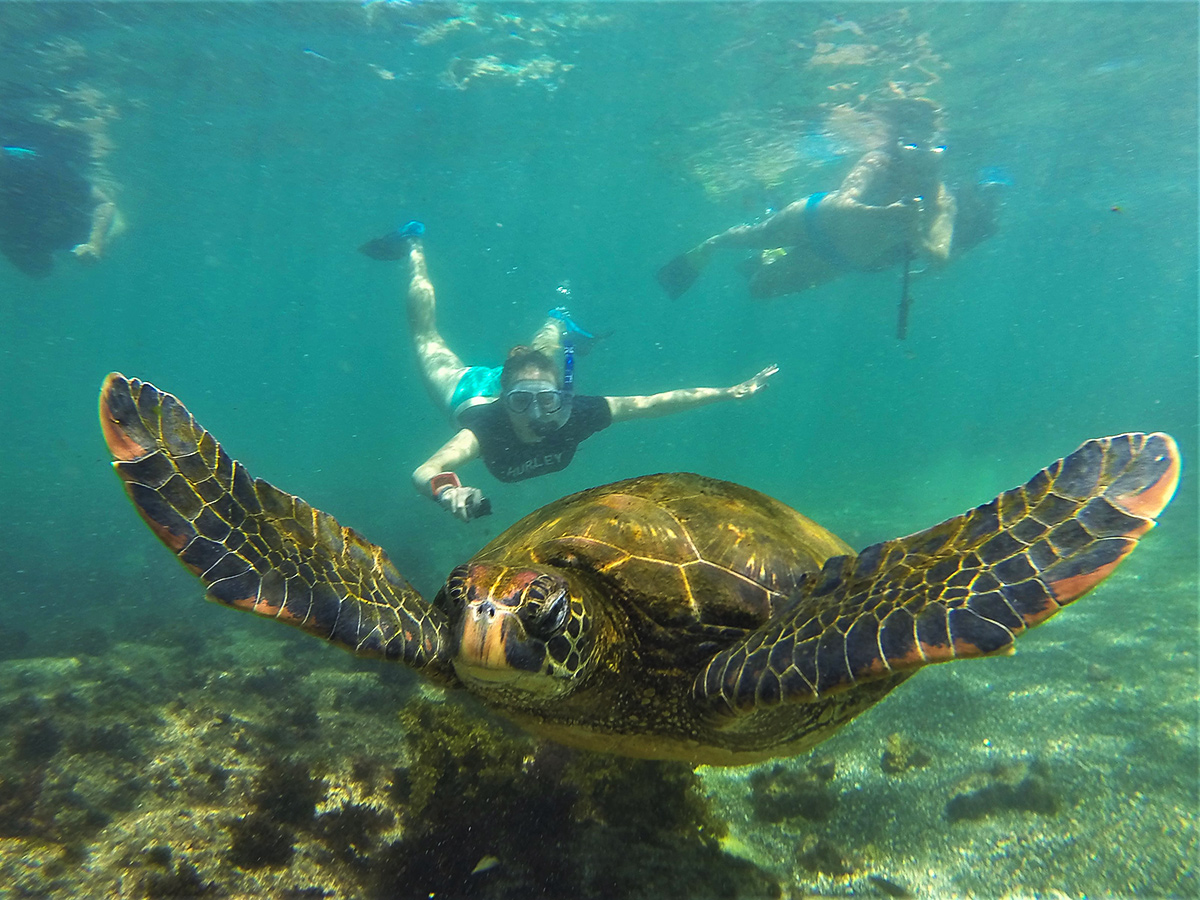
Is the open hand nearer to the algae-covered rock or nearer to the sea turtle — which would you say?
the algae-covered rock

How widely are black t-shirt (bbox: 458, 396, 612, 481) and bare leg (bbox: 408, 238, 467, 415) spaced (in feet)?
8.22

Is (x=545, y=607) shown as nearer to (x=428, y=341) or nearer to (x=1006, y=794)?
(x=1006, y=794)

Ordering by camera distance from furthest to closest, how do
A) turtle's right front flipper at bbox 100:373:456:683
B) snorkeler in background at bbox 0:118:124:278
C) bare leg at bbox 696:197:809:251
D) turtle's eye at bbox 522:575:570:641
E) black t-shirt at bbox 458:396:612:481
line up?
snorkeler in background at bbox 0:118:124:278 < bare leg at bbox 696:197:809:251 < black t-shirt at bbox 458:396:612:481 < turtle's right front flipper at bbox 100:373:456:683 < turtle's eye at bbox 522:575:570:641

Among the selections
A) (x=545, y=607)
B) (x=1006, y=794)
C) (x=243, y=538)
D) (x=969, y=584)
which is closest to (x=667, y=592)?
(x=545, y=607)

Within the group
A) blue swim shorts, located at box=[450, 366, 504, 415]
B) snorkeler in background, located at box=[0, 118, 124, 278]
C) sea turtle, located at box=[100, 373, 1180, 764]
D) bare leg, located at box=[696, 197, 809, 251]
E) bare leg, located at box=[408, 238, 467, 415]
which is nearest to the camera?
sea turtle, located at box=[100, 373, 1180, 764]

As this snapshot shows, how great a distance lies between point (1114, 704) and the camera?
17.7ft

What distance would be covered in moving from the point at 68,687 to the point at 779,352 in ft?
321

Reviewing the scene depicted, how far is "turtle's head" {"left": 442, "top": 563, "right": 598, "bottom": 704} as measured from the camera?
1941 millimetres

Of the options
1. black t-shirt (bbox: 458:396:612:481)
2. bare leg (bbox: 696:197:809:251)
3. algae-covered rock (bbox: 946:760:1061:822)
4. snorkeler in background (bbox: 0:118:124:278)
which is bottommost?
algae-covered rock (bbox: 946:760:1061:822)

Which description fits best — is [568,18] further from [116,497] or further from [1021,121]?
[116,497]

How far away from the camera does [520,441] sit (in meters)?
9.48

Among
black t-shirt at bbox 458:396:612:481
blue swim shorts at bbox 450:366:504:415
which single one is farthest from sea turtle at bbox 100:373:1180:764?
blue swim shorts at bbox 450:366:504:415

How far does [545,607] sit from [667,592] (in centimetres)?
83

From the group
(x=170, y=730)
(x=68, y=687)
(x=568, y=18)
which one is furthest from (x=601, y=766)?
(x=568, y=18)
